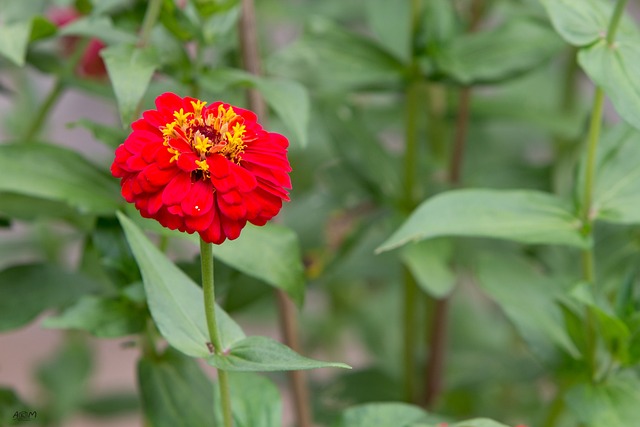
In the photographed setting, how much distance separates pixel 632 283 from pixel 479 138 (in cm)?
38

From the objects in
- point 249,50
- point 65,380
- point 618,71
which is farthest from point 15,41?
point 65,380

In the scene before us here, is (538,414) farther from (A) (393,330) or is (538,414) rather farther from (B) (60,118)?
(B) (60,118)

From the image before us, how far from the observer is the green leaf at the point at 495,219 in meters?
0.58

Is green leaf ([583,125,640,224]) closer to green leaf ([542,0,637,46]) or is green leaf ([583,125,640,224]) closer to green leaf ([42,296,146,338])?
green leaf ([542,0,637,46])

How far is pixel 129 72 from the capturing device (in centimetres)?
56

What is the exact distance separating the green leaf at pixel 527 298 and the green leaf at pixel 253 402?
0.20 m

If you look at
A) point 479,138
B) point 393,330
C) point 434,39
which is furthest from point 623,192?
point 393,330

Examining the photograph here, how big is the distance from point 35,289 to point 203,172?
0.28 m

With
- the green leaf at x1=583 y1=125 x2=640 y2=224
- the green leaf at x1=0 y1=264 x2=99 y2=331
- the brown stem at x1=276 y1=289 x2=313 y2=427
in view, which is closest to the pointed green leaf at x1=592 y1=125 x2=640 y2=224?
the green leaf at x1=583 y1=125 x2=640 y2=224

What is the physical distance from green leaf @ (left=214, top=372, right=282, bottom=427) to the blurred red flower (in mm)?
331

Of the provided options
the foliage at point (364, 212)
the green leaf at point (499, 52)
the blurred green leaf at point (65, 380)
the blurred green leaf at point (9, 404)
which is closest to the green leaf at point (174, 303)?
the foliage at point (364, 212)

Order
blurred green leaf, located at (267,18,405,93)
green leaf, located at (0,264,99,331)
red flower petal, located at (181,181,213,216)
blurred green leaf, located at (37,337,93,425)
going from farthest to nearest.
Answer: blurred green leaf, located at (37,337,93,425) < blurred green leaf, located at (267,18,405,93) < green leaf, located at (0,264,99,331) < red flower petal, located at (181,181,213,216)

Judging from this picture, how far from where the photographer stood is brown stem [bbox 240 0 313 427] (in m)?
0.67

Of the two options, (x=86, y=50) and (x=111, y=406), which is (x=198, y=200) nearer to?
(x=86, y=50)
